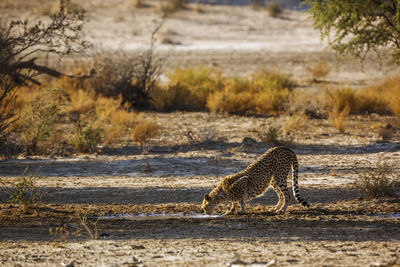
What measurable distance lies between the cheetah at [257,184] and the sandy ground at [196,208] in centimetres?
21

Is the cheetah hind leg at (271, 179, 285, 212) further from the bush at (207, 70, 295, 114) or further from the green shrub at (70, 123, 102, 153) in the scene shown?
the bush at (207, 70, 295, 114)

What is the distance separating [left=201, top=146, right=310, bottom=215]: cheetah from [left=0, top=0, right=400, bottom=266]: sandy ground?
21 centimetres

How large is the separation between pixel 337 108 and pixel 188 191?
A: 311 inches

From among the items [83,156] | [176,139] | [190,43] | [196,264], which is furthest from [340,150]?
[190,43]

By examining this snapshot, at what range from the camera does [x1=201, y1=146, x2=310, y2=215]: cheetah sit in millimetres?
8867

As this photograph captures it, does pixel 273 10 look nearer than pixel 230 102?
No

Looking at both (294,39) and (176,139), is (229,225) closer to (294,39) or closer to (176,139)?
(176,139)

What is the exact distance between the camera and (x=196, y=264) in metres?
6.78

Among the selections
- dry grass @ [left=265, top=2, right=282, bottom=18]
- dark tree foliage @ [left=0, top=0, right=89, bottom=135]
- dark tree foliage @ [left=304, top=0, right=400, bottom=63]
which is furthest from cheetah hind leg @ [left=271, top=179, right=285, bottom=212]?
dry grass @ [left=265, top=2, right=282, bottom=18]

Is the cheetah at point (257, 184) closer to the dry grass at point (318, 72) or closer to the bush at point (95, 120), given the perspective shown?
the bush at point (95, 120)

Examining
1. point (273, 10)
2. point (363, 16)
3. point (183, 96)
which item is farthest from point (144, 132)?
point (273, 10)

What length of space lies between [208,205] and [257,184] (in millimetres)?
719

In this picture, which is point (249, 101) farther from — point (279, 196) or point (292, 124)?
point (279, 196)

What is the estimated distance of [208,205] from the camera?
888cm
